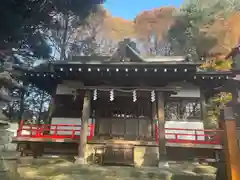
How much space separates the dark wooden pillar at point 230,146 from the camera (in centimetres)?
448

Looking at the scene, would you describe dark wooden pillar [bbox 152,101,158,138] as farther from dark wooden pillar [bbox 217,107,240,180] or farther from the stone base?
dark wooden pillar [bbox 217,107,240,180]

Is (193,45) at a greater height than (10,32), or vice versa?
(193,45)

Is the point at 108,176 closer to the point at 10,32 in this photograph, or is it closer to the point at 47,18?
the point at 10,32

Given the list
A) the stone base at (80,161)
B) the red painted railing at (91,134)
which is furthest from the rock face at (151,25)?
the stone base at (80,161)

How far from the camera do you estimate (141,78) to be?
1152 cm

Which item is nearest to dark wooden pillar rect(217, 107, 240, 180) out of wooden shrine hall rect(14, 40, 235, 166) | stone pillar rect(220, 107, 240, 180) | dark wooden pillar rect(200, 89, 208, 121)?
stone pillar rect(220, 107, 240, 180)

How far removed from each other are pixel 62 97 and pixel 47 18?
30.3 feet

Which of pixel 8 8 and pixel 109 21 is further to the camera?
pixel 109 21

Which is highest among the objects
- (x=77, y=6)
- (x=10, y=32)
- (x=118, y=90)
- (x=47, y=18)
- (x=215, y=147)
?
(x=77, y=6)

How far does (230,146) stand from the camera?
15.3 ft

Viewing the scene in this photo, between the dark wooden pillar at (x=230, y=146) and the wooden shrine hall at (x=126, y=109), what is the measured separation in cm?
514

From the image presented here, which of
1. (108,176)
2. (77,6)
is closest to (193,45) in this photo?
(77,6)

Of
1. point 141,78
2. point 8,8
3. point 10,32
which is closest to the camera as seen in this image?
point 141,78

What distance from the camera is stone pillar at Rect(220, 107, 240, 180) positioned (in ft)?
14.7
